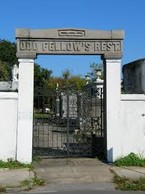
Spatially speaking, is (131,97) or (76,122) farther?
(76,122)

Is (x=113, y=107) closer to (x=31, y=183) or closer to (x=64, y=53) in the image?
(x=64, y=53)

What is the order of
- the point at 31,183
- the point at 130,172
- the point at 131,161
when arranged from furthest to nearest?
the point at 131,161 → the point at 130,172 → the point at 31,183

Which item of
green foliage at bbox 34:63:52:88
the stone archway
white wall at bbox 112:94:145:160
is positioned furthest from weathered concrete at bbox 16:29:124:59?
green foliage at bbox 34:63:52:88

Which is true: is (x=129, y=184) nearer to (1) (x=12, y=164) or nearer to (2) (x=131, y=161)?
(2) (x=131, y=161)

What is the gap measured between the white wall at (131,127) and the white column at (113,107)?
9 centimetres

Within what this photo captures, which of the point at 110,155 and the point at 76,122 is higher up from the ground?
the point at 76,122

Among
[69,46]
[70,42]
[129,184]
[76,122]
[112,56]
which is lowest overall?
[129,184]

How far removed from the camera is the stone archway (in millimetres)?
13805

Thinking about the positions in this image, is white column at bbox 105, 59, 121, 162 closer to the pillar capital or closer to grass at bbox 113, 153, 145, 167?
the pillar capital

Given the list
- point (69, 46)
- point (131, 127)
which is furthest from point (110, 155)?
point (69, 46)

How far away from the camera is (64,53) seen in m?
14.1

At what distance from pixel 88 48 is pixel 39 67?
54.9 metres

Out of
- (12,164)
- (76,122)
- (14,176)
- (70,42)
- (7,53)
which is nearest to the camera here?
(14,176)

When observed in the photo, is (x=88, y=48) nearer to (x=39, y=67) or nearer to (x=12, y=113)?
(x=12, y=113)
